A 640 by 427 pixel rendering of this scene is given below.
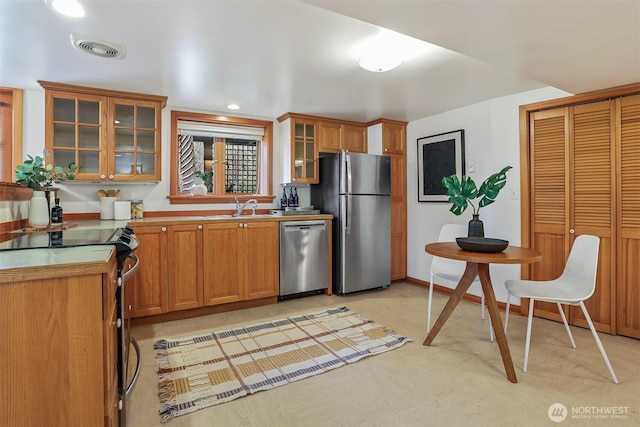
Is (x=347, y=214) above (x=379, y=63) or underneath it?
underneath

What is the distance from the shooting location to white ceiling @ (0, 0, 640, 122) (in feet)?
5.10

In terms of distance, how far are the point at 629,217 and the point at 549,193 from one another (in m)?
0.57

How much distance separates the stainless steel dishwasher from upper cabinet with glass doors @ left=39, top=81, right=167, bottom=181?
1.48 meters

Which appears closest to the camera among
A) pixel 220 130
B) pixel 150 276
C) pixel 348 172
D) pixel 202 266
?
pixel 150 276

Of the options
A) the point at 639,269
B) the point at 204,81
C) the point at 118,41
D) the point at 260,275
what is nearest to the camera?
the point at 118,41

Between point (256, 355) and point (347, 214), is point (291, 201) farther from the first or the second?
point (256, 355)

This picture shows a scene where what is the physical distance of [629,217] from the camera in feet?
8.29

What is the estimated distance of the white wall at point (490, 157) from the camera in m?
3.12

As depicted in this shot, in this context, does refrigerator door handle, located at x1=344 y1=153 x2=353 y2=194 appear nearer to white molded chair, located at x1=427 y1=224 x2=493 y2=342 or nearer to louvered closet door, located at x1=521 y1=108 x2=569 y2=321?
white molded chair, located at x1=427 y1=224 x2=493 y2=342

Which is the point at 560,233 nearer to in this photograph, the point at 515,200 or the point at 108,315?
the point at 515,200

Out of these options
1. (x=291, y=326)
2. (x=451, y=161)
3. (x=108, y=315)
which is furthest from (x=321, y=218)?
(x=108, y=315)

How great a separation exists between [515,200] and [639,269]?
102 centimetres

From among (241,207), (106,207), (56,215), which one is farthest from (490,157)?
(56,215)

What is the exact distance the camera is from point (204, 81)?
280cm
